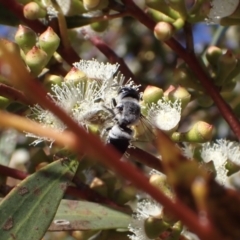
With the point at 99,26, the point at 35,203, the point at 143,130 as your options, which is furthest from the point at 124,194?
the point at 99,26

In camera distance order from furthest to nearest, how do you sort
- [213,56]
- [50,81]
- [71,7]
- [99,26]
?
1. [99,26]
2. [213,56]
3. [71,7]
4. [50,81]

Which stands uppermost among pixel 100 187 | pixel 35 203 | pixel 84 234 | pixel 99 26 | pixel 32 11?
pixel 99 26

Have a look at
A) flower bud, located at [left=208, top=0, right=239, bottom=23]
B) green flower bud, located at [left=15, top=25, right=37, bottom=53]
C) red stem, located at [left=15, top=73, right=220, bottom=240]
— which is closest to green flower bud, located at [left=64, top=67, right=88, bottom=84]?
green flower bud, located at [left=15, top=25, right=37, bottom=53]

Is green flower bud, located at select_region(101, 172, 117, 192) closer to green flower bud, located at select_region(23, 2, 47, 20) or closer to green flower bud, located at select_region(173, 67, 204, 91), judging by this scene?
green flower bud, located at select_region(173, 67, 204, 91)

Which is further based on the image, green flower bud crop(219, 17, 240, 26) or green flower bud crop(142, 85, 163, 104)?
green flower bud crop(219, 17, 240, 26)

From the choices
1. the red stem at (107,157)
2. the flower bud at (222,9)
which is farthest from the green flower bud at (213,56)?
the red stem at (107,157)

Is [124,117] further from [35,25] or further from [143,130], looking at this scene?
[35,25]
